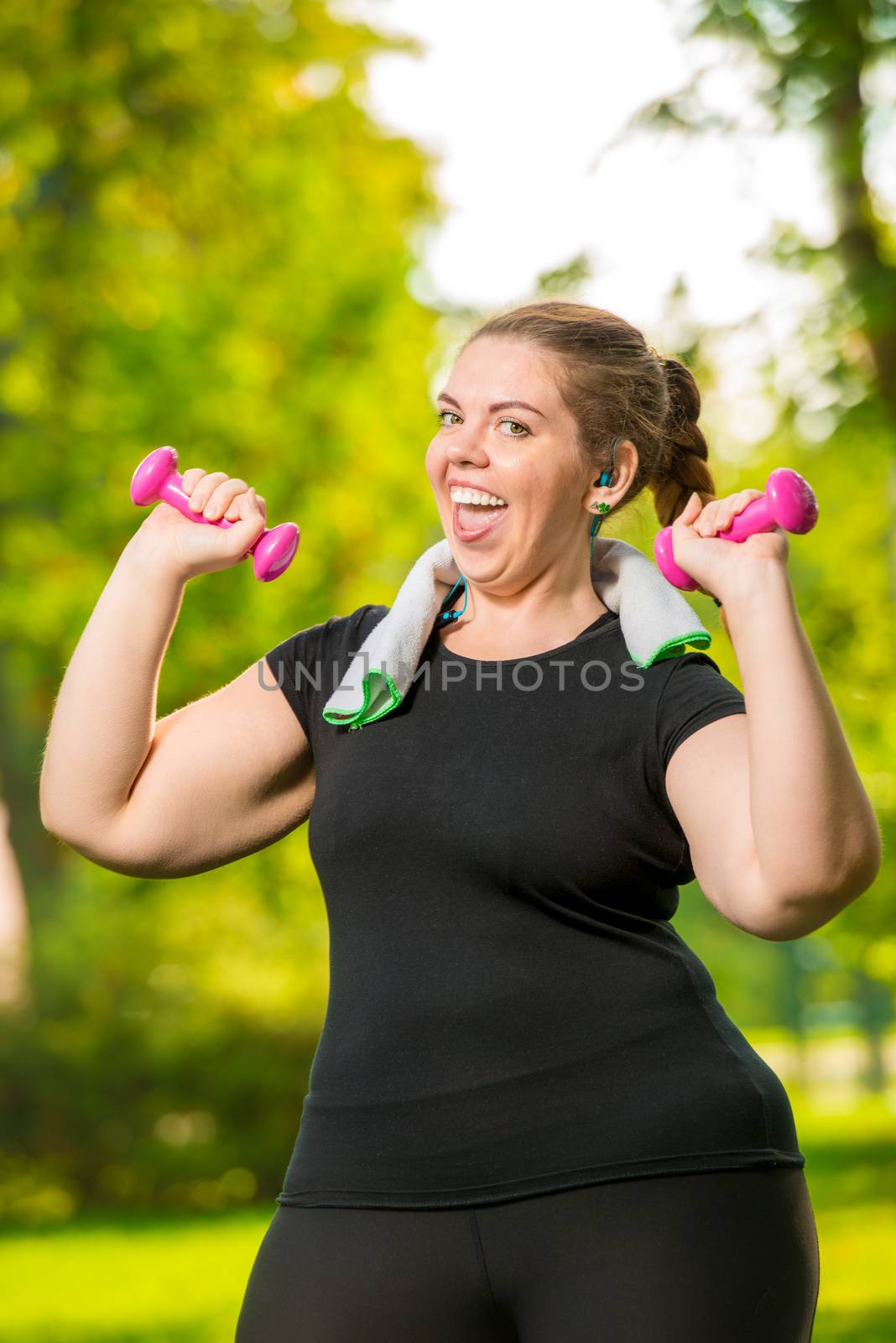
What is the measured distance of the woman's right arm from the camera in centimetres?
190

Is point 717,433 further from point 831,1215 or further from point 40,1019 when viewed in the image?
point 40,1019

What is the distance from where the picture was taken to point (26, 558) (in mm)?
9047

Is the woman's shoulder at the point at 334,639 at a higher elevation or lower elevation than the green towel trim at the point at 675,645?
higher

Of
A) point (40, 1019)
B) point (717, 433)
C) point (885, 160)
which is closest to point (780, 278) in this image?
point (885, 160)

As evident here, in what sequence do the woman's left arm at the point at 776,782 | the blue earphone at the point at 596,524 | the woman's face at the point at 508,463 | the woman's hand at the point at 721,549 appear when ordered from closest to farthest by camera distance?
the woman's left arm at the point at 776,782 → the woman's hand at the point at 721,549 → the woman's face at the point at 508,463 → the blue earphone at the point at 596,524

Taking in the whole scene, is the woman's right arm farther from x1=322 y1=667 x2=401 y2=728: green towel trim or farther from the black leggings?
the black leggings

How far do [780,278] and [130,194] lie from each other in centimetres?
545

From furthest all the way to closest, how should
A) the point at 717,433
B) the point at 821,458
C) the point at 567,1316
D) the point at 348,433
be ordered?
the point at 348,433
the point at 717,433
the point at 821,458
the point at 567,1316

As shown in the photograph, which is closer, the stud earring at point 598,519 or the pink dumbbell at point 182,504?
the pink dumbbell at point 182,504

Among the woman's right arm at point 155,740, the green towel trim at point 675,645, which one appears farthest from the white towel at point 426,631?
the woman's right arm at point 155,740

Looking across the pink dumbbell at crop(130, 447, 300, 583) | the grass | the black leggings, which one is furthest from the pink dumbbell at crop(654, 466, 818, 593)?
the grass

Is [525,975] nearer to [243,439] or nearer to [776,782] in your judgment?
[776,782]

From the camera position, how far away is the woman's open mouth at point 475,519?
1.95 metres

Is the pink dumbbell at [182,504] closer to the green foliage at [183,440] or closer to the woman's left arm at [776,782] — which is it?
the woman's left arm at [776,782]
